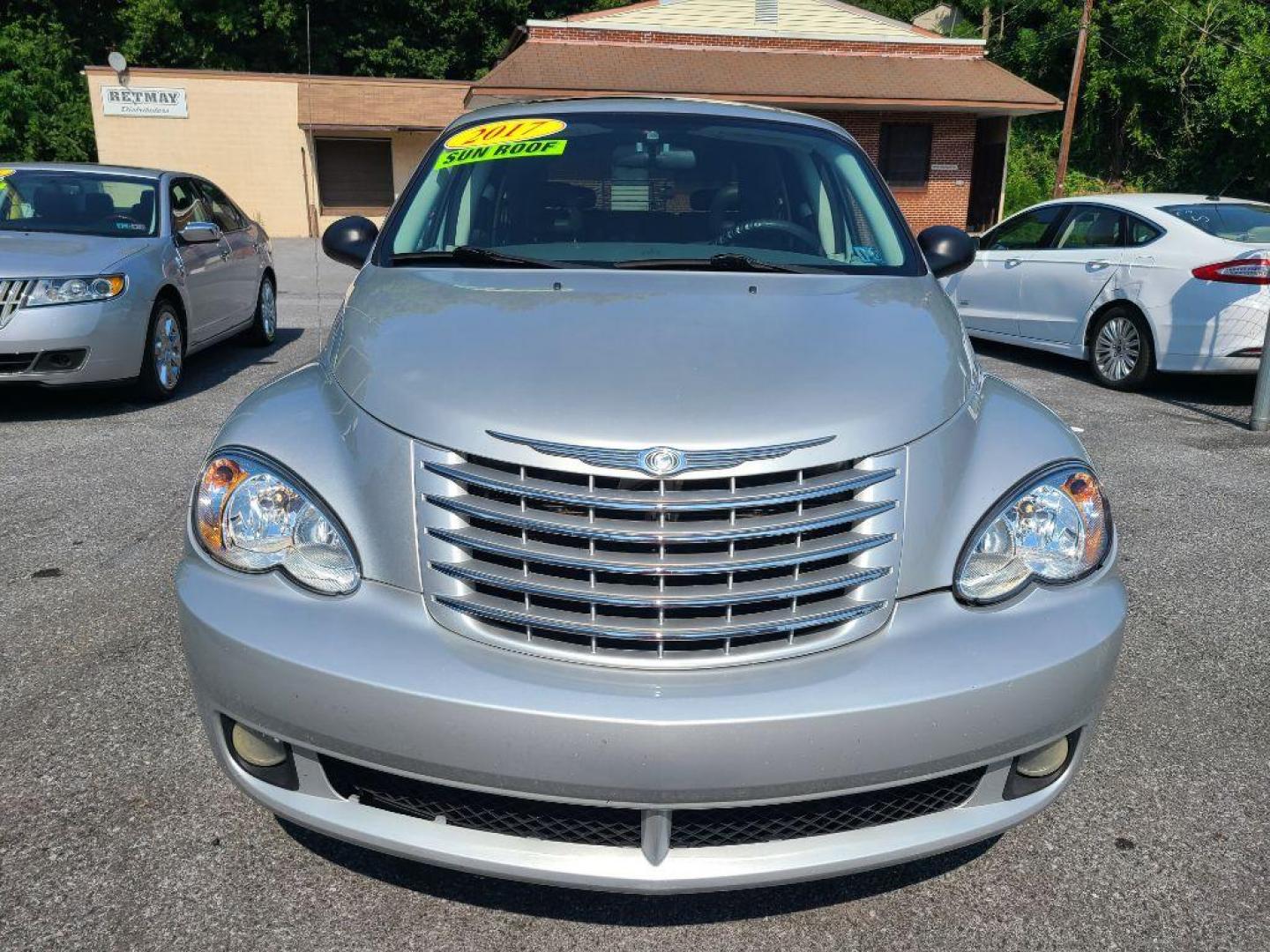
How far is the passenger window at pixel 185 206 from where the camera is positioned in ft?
25.6

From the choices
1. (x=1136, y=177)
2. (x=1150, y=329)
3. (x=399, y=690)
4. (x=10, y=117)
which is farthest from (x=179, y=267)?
(x=1136, y=177)

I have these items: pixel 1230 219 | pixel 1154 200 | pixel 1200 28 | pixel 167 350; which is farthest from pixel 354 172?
pixel 1230 219

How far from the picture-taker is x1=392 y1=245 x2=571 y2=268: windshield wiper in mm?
3053

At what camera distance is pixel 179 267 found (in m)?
7.41

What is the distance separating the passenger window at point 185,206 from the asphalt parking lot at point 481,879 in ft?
13.6

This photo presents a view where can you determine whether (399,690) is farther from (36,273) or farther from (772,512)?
(36,273)

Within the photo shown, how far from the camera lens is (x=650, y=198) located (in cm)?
337

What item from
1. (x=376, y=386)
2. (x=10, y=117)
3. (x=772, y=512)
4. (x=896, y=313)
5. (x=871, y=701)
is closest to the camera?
(x=871, y=701)

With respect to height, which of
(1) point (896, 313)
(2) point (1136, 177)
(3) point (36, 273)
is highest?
(1) point (896, 313)

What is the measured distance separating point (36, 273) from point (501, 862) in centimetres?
588

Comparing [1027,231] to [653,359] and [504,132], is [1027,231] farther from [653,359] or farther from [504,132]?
[653,359]

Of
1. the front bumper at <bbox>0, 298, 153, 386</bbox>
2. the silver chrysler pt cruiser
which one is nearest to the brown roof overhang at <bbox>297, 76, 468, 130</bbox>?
the front bumper at <bbox>0, 298, 153, 386</bbox>

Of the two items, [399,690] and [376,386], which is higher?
[376,386]

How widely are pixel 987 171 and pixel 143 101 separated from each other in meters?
22.8
